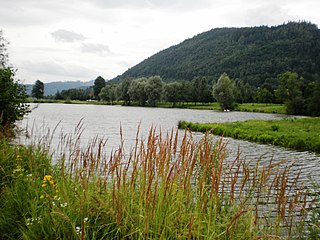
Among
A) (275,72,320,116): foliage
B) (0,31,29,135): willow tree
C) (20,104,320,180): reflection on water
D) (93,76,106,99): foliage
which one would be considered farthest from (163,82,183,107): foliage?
(0,31,29,135): willow tree

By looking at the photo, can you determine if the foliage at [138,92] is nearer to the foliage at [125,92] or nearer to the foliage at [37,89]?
the foliage at [125,92]

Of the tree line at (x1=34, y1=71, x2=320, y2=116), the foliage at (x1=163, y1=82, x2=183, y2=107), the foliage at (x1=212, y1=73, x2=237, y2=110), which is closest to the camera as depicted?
the tree line at (x1=34, y1=71, x2=320, y2=116)

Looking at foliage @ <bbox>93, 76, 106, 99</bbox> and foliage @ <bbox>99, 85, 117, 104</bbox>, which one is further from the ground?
foliage @ <bbox>93, 76, 106, 99</bbox>

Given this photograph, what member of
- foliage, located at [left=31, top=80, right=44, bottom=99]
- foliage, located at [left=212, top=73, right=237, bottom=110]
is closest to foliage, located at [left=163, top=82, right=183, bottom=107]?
foliage, located at [left=212, top=73, right=237, bottom=110]

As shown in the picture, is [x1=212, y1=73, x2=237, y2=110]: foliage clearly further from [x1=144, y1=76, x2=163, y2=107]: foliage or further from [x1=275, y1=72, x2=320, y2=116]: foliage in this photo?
[x1=144, y1=76, x2=163, y2=107]: foliage

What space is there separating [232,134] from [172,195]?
26.1 meters

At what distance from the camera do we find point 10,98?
52.2 ft

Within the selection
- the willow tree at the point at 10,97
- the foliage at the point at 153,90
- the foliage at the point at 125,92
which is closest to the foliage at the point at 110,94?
the foliage at the point at 125,92

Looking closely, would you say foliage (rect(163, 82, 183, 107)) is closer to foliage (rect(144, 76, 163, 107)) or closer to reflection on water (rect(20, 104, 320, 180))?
foliage (rect(144, 76, 163, 107))

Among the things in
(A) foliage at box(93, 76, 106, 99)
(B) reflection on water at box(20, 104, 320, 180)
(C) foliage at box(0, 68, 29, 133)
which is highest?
(A) foliage at box(93, 76, 106, 99)

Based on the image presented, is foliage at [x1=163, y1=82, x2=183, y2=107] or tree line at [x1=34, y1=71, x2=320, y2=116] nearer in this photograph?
tree line at [x1=34, y1=71, x2=320, y2=116]

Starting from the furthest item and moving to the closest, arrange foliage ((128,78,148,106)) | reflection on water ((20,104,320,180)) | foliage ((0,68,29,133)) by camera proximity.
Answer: foliage ((128,78,148,106))
foliage ((0,68,29,133))
reflection on water ((20,104,320,180))

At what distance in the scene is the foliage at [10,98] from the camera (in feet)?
51.3

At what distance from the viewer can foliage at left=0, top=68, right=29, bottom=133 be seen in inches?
616
